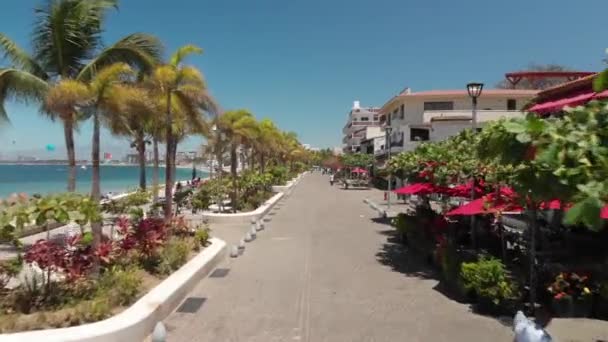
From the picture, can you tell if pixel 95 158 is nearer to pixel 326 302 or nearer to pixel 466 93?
pixel 326 302

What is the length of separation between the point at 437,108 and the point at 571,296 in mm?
40253

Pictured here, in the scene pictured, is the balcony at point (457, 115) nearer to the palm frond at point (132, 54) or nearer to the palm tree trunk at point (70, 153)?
the palm frond at point (132, 54)

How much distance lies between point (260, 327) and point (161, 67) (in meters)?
9.24

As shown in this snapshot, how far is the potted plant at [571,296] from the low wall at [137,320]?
5890 mm

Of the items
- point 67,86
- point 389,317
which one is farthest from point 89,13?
point 389,317

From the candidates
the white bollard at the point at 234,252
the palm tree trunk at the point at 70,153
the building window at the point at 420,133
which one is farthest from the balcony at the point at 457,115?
the palm tree trunk at the point at 70,153

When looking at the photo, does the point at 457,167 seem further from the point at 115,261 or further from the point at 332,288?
the point at 115,261

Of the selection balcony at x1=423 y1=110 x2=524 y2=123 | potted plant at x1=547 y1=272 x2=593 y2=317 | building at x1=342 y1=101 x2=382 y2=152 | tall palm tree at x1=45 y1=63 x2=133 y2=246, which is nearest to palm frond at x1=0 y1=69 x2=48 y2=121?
tall palm tree at x1=45 y1=63 x2=133 y2=246

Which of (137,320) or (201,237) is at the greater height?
(201,237)

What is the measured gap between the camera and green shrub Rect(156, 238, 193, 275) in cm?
1011

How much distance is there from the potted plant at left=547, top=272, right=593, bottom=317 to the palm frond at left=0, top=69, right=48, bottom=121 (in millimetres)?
11693

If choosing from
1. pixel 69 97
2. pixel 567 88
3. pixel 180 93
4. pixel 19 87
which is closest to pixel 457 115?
pixel 567 88

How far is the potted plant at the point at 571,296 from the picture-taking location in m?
7.56

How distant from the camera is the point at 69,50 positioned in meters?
13.3
